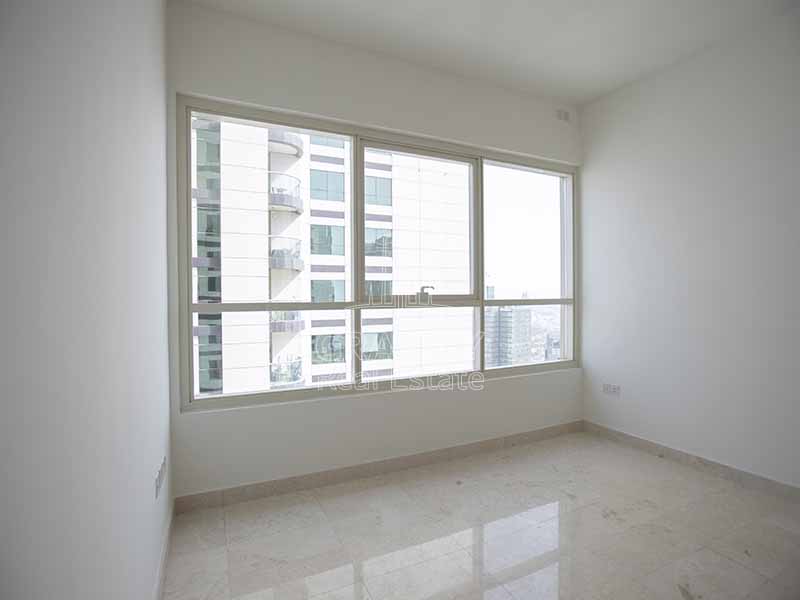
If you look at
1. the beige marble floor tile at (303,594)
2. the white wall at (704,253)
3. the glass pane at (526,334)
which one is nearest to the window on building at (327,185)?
the glass pane at (526,334)

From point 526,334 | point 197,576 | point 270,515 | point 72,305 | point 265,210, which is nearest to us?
point 72,305

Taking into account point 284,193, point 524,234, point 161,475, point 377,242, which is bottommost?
point 161,475

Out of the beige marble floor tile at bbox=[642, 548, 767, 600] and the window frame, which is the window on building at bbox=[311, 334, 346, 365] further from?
the beige marble floor tile at bbox=[642, 548, 767, 600]

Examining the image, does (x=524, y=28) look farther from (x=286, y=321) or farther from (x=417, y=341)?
(x=286, y=321)

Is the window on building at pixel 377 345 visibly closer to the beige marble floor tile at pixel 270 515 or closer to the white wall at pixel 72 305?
the beige marble floor tile at pixel 270 515

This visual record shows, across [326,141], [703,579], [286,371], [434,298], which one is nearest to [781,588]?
[703,579]

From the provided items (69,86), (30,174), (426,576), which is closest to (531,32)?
(69,86)

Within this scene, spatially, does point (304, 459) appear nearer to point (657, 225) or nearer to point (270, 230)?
point (270, 230)

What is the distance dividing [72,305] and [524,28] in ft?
10.0

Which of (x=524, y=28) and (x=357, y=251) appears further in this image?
(x=357, y=251)

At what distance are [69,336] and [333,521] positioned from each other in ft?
6.58

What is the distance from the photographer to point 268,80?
2.68m

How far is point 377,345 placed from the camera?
3156mm

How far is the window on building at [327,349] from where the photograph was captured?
294cm
